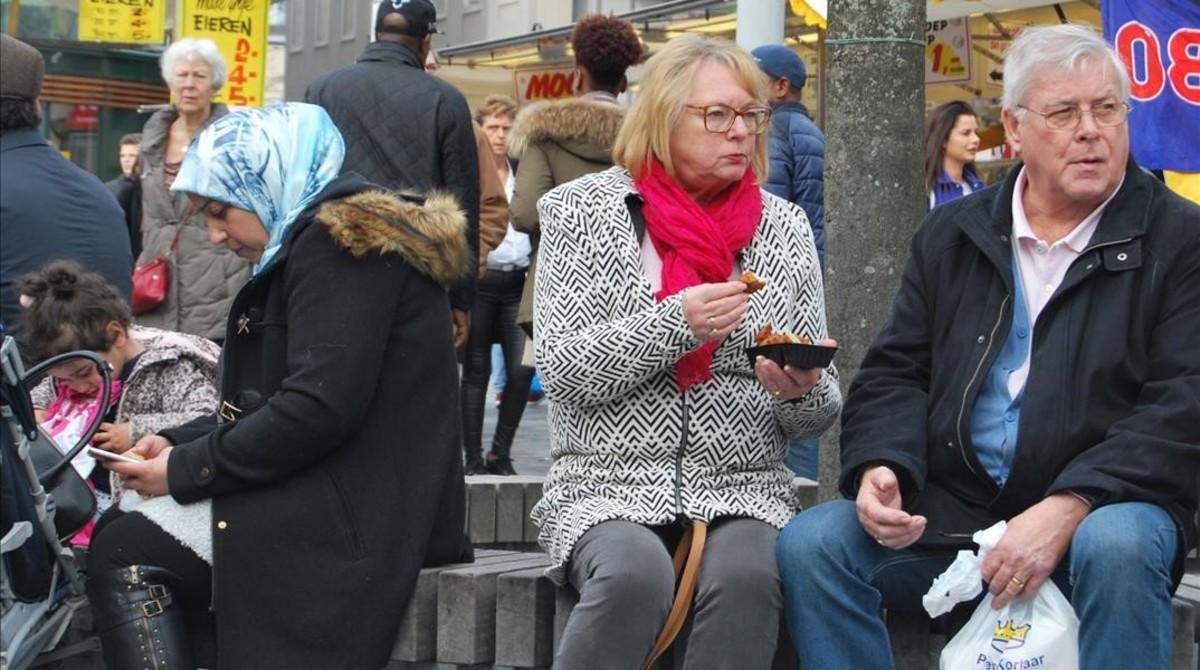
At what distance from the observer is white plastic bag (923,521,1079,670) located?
380 cm

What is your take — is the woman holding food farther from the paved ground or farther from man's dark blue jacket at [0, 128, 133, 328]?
the paved ground

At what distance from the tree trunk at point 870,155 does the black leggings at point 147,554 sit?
1.72 m

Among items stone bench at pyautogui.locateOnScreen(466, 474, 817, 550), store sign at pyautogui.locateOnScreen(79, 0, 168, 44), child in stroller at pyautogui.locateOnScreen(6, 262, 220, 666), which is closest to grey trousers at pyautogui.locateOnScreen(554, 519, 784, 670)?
child in stroller at pyautogui.locateOnScreen(6, 262, 220, 666)

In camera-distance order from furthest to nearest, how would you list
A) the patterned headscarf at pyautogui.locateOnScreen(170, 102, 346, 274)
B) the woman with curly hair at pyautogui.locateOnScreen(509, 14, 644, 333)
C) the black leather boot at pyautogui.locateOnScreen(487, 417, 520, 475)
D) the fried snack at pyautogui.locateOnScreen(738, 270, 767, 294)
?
the black leather boot at pyautogui.locateOnScreen(487, 417, 520, 475)
the woman with curly hair at pyautogui.locateOnScreen(509, 14, 644, 333)
the patterned headscarf at pyautogui.locateOnScreen(170, 102, 346, 274)
the fried snack at pyautogui.locateOnScreen(738, 270, 767, 294)

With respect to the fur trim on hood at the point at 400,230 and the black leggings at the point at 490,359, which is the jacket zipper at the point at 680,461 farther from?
the black leggings at the point at 490,359

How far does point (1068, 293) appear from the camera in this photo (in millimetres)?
4074

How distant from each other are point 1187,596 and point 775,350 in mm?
1068

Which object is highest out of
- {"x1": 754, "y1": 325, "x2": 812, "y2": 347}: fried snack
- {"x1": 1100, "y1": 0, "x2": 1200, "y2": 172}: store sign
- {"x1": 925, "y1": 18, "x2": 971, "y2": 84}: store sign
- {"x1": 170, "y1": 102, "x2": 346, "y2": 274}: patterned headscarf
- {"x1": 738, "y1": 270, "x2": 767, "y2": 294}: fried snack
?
{"x1": 925, "y1": 18, "x2": 971, "y2": 84}: store sign

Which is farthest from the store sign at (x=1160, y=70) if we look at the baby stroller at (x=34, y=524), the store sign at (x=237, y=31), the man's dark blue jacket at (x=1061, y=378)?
the store sign at (x=237, y=31)

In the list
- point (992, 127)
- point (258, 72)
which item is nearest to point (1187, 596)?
point (992, 127)

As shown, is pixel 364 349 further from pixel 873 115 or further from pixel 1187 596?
pixel 1187 596

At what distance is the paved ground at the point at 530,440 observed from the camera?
34.2ft

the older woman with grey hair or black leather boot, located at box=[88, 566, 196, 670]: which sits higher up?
the older woman with grey hair

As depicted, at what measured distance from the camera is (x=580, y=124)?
7.68 metres
